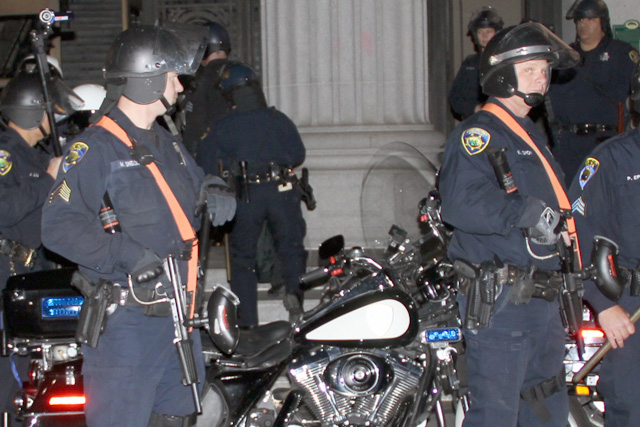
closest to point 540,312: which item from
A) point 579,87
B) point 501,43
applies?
point 501,43

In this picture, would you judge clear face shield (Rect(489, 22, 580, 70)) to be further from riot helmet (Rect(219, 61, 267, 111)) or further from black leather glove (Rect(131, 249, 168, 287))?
riot helmet (Rect(219, 61, 267, 111))

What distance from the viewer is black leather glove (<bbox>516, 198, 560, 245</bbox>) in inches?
132

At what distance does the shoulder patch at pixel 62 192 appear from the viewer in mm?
3146

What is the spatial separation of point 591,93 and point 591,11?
66 centimetres

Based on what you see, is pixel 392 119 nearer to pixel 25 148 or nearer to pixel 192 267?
pixel 25 148

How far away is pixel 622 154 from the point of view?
12.4 ft

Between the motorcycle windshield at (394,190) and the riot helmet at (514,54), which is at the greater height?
the riot helmet at (514,54)

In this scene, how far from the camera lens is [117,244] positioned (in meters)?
3.10

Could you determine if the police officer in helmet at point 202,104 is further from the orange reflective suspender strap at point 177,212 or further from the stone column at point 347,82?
the orange reflective suspender strap at point 177,212

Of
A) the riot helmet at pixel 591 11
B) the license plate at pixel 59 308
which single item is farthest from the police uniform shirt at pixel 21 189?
the riot helmet at pixel 591 11

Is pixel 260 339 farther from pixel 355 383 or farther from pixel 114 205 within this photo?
pixel 114 205

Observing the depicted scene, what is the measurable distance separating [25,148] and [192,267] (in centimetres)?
197

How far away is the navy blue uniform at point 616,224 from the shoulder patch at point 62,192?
7.36 feet

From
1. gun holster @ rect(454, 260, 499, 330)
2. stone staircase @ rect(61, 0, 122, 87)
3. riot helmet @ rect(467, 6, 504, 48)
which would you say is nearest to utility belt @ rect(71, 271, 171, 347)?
gun holster @ rect(454, 260, 499, 330)
